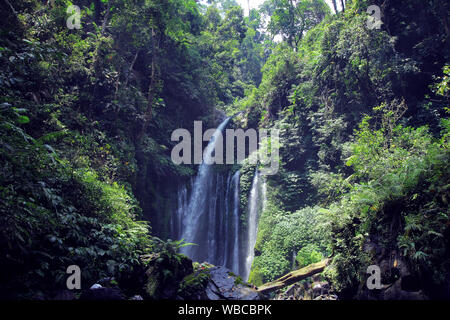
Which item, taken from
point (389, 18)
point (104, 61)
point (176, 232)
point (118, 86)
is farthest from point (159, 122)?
point (389, 18)

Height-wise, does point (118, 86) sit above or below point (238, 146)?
above

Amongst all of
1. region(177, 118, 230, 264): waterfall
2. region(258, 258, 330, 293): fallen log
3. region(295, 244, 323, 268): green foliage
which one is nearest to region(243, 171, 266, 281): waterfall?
region(177, 118, 230, 264): waterfall

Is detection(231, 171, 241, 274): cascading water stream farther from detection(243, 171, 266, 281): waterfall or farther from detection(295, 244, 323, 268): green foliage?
detection(295, 244, 323, 268): green foliage

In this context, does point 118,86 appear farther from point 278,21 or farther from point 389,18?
point 278,21

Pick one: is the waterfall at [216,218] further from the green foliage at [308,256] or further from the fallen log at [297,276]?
the fallen log at [297,276]

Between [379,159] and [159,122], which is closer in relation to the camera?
[379,159]

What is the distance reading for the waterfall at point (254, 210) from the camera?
1367 cm

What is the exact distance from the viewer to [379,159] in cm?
858

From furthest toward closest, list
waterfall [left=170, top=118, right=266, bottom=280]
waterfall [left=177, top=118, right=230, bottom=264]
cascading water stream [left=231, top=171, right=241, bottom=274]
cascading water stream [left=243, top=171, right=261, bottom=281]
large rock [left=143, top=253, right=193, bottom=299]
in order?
waterfall [left=177, top=118, right=230, bottom=264] < waterfall [left=170, top=118, right=266, bottom=280] < cascading water stream [left=231, top=171, right=241, bottom=274] < cascading water stream [left=243, top=171, right=261, bottom=281] < large rock [left=143, top=253, right=193, bottom=299]

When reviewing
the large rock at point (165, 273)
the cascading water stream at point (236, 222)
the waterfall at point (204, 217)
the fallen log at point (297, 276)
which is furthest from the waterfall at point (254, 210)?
the large rock at point (165, 273)

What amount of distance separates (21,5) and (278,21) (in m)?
21.0

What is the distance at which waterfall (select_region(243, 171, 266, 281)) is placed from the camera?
13.7 metres

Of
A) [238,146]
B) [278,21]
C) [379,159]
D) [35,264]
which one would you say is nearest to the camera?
[35,264]

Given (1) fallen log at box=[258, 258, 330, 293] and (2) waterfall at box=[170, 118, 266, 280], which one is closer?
(1) fallen log at box=[258, 258, 330, 293]
